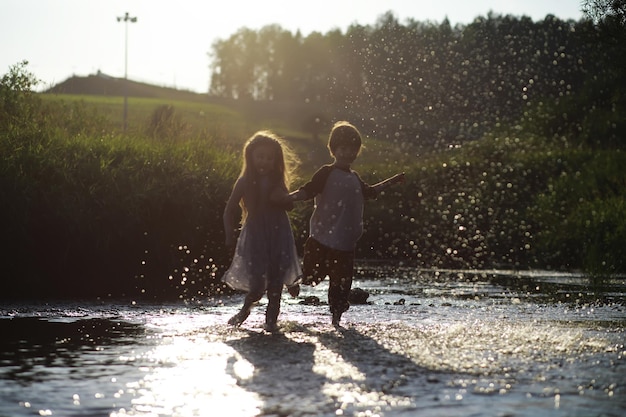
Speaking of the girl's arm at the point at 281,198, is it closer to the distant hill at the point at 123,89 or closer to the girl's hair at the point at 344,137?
the girl's hair at the point at 344,137

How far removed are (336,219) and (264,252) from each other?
0.93 m

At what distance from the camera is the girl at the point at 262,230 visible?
10383 millimetres

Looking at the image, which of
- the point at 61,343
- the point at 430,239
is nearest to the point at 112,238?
the point at 61,343

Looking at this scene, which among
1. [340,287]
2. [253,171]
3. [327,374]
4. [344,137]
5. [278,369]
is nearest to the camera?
[327,374]

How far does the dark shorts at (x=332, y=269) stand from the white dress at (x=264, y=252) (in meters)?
0.45

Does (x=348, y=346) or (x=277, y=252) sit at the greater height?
(x=277, y=252)

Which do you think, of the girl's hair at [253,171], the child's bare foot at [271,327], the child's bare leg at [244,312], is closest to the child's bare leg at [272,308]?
the child's bare foot at [271,327]

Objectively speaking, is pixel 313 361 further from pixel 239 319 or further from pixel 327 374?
pixel 239 319

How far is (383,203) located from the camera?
28922 mm

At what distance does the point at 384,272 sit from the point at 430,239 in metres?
7.52

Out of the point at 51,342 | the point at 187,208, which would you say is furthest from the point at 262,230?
the point at 187,208

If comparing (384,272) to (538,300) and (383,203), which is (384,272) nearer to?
(538,300)

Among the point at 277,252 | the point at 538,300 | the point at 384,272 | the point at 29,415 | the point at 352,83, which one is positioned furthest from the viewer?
the point at 352,83

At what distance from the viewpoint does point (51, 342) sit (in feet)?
29.5
